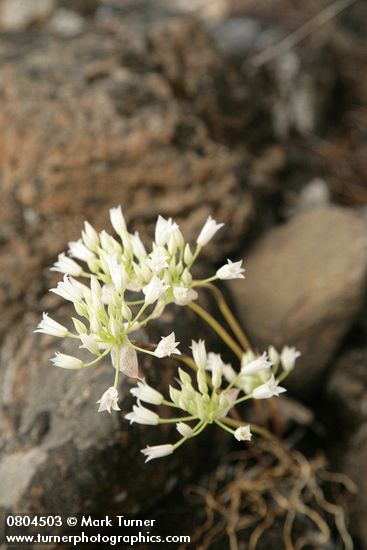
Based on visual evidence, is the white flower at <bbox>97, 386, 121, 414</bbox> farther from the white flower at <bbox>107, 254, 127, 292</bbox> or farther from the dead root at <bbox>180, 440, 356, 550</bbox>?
the dead root at <bbox>180, 440, 356, 550</bbox>

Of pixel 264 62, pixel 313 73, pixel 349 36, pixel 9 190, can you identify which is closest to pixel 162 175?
pixel 9 190

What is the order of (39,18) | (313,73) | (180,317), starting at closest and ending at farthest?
1. (180,317)
2. (39,18)
3. (313,73)

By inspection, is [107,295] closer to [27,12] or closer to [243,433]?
[243,433]

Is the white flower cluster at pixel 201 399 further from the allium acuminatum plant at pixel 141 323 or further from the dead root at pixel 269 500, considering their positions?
the dead root at pixel 269 500

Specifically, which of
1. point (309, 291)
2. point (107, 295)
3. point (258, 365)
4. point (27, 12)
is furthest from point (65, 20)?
point (258, 365)

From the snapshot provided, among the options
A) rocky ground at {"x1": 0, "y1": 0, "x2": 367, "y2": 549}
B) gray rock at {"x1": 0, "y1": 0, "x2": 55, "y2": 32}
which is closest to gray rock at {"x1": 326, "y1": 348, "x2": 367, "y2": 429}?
rocky ground at {"x1": 0, "y1": 0, "x2": 367, "y2": 549}

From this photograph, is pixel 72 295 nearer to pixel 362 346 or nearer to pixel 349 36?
pixel 362 346
